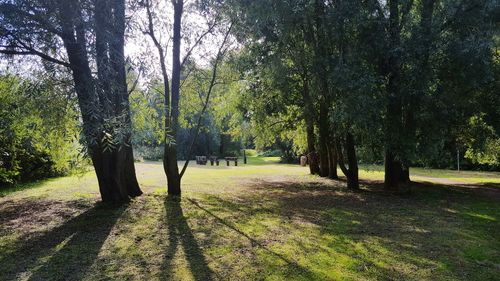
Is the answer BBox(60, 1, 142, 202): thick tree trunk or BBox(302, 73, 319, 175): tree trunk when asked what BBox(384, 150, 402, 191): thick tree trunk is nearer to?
BBox(302, 73, 319, 175): tree trunk

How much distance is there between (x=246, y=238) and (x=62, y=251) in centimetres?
348

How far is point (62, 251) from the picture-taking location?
7.18 meters

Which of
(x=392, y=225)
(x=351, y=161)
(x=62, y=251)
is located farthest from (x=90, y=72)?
(x=351, y=161)

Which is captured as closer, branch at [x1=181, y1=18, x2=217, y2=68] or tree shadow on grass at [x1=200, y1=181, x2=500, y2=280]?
tree shadow on grass at [x1=200, y1=181, x2=500, y2=280]

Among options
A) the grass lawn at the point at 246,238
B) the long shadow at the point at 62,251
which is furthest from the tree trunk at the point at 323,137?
the long shadow at the point at 62,251

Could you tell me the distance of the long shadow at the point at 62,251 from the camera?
6.09 m

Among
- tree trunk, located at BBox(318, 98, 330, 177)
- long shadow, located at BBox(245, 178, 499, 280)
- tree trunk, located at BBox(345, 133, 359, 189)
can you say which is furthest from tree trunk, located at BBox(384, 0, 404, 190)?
tree trunk, located at BBox(318, 98, 330, 177)

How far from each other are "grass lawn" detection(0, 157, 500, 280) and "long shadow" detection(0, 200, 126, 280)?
0.06 ft

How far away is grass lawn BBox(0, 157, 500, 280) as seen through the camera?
6238mm

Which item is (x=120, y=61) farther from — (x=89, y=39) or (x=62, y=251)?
(x=62, y=251)

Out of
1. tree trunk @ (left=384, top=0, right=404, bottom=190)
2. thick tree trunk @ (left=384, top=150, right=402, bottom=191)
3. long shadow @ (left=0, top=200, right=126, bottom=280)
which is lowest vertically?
long shadow @ (left=0, top=200, right=126, bottom=280)

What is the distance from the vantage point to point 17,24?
651cm

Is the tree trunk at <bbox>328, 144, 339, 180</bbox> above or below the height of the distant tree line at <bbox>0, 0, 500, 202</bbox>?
below

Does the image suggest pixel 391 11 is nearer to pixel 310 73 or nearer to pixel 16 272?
pixel 310 73
